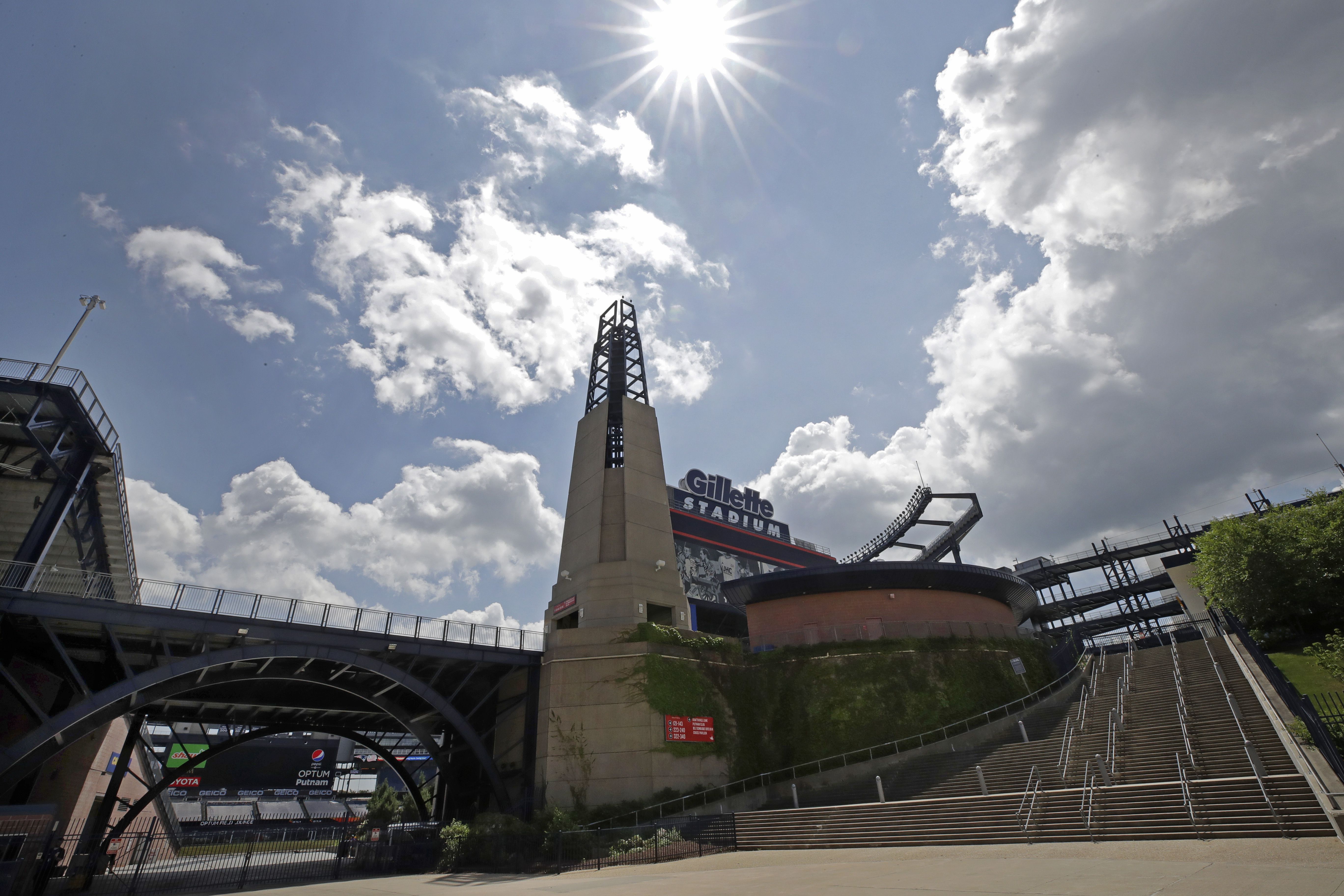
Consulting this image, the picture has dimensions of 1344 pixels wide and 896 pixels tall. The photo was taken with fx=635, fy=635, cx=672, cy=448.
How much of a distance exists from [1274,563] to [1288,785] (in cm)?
2124

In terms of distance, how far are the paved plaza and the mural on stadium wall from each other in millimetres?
41286

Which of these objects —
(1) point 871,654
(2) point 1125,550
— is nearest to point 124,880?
(1) point 871,654

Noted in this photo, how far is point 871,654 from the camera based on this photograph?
31547 mm

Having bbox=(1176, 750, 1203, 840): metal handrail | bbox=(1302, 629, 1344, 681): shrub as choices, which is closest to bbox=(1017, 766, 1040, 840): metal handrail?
bbox=(1176, 750, 1203, 840): metal handrail

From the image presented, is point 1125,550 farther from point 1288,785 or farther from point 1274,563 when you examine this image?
point 1288,785

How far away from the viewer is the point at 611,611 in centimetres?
3098

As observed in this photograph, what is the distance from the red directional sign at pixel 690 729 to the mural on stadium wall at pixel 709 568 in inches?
1179

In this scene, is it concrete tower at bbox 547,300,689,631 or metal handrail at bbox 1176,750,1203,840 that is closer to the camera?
metal handrail at bbox 1176,750,1203,840

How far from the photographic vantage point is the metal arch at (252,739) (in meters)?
29.5

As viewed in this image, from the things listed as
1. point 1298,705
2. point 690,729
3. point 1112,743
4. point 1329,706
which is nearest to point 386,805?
point 690,729

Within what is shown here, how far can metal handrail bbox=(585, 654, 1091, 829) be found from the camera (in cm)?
2566

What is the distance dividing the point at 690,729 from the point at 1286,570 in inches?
1121

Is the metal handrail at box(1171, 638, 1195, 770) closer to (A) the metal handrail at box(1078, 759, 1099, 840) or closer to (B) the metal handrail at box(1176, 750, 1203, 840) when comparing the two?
(B) the metal handrail at box(1176, 750, 1203, 840)

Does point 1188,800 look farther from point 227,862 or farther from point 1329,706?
point 227,862
